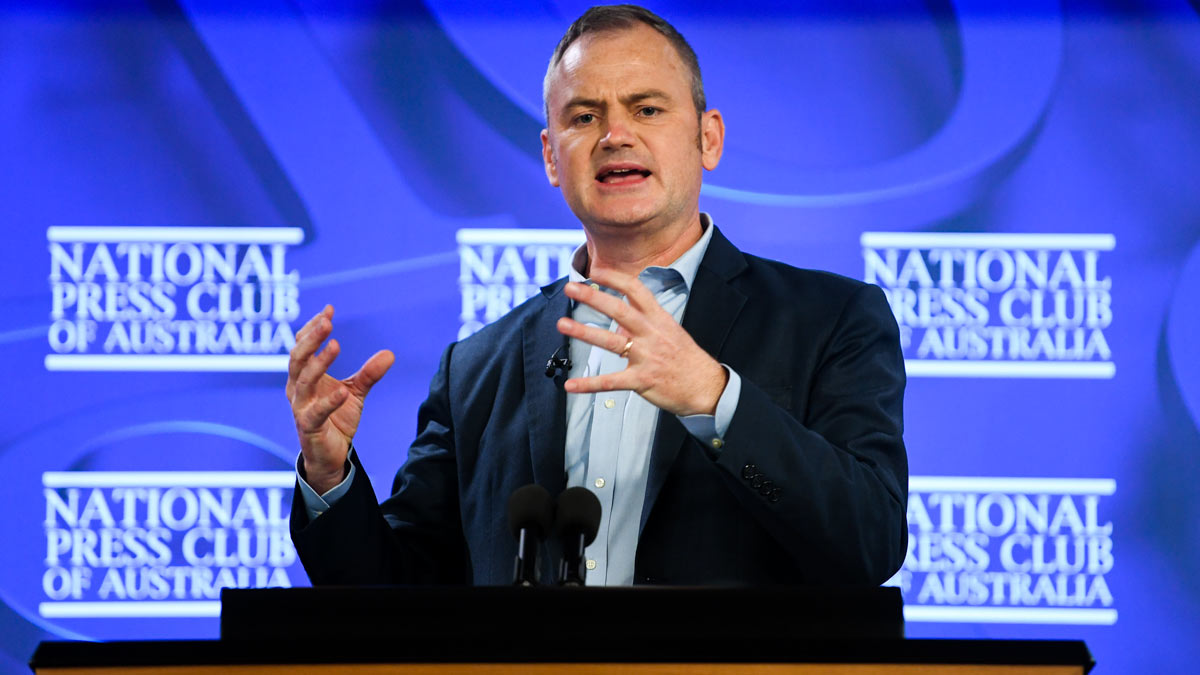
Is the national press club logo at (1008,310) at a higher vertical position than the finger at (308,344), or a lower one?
higher

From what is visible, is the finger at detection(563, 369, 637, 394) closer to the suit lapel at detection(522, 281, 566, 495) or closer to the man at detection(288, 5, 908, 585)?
the man at detection(288, 5, 908, 585)

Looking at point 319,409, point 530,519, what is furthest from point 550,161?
point 530,519

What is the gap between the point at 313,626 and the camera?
160 centimetres

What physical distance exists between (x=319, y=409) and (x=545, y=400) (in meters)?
0.51

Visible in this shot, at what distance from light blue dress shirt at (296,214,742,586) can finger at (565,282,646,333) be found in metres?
0.55

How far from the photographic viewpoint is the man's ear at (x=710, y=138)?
2768 mm

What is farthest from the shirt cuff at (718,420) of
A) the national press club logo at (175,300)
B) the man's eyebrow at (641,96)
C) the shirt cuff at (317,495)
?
the national press club logo at (175,300)

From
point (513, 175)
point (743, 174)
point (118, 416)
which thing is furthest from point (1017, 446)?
point (118, 416)

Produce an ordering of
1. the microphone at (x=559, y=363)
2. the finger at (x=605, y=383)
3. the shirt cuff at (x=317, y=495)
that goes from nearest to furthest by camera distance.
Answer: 1. the finger at (x=605, y=383)
2. the shirt cuff at (x=317, y=495)
3. the microphone at (x=559, y=363)

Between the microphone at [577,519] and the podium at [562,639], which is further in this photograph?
the microphone at [577,519]

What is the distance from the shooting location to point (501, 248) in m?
4.03

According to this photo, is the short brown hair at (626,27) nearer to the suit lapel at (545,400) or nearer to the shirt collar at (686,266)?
the shirt collar at (686,266)

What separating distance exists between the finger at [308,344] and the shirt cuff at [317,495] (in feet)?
0.65

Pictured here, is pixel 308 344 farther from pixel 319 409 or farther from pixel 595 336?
pixel 595 336
